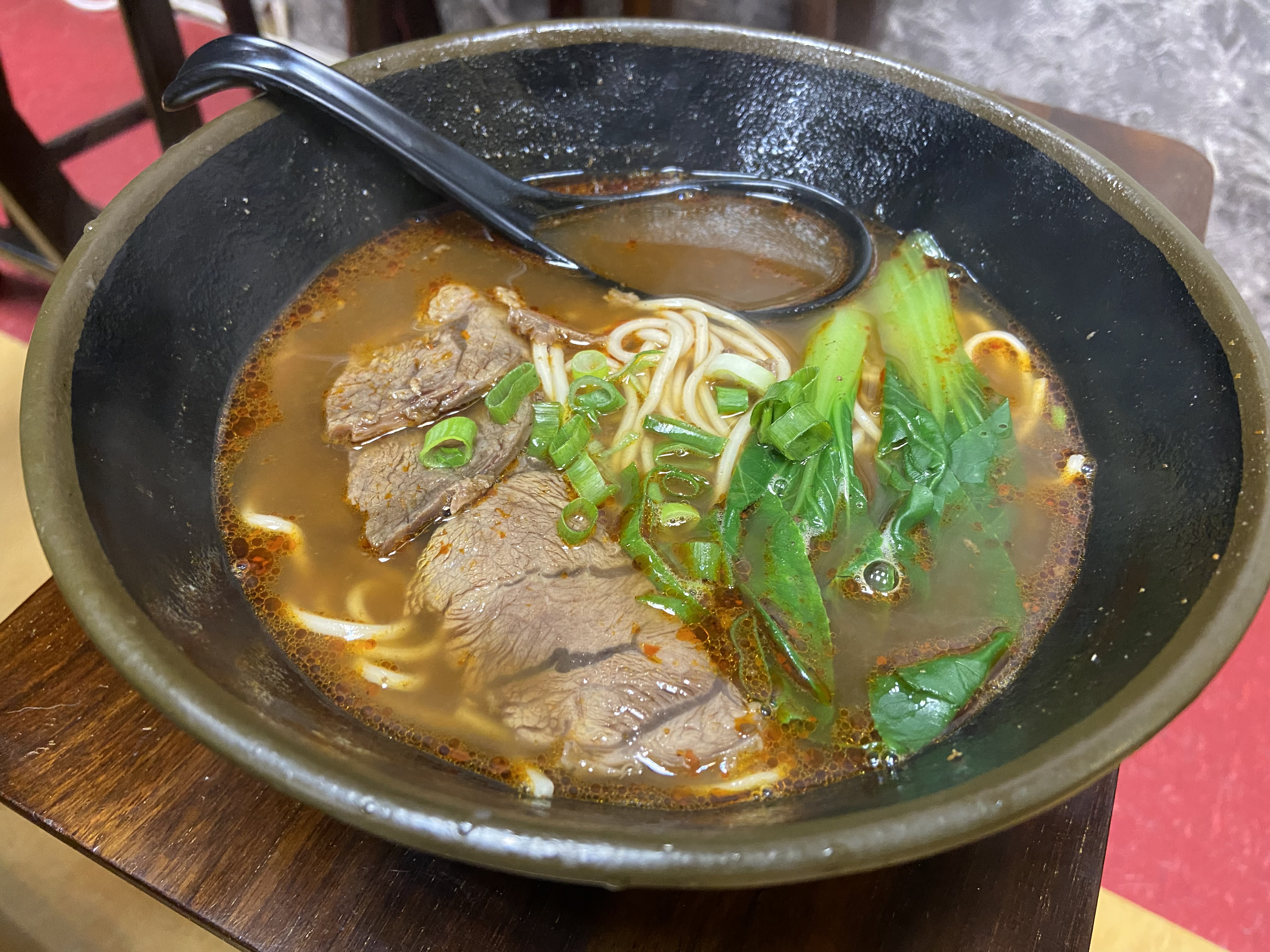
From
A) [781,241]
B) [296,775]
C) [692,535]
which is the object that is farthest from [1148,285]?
[296,775]

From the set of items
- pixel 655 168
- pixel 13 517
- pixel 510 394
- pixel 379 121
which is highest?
pixel 379 121

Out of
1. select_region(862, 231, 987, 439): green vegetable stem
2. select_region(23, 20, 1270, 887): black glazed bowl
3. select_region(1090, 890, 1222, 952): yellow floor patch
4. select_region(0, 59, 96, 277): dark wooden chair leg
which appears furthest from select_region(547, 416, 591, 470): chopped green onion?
select_region(0, 59, 96, 277): dark wooden chair leg

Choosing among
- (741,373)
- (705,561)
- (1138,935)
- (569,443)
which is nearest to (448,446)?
(569,443)

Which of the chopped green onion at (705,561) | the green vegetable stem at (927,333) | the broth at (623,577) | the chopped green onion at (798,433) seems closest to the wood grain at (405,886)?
the broth at (623,577)

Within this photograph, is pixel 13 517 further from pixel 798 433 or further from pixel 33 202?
pixel 798 433

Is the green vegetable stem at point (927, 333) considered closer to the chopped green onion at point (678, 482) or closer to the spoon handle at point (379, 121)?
the chopped green onion at point (678, 482)

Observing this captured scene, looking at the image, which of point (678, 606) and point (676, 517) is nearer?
point (678, 606)
